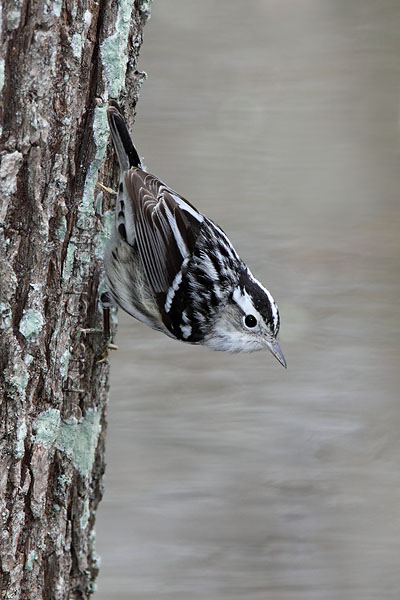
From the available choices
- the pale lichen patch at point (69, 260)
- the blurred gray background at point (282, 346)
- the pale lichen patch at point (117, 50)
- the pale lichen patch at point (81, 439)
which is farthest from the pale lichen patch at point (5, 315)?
the blurred gray background at point (282, 346)

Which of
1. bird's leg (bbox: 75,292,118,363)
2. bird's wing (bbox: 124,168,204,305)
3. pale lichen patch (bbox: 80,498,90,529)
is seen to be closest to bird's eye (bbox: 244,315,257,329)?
bird's wing (bbox: 124,168,204,305)

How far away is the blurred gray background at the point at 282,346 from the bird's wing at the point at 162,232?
1.72 metres

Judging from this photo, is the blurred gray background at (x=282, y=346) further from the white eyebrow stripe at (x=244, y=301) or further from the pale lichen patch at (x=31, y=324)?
the pale lichen patch at (x=31, y=324)

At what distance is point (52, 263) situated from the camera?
9.11 ft

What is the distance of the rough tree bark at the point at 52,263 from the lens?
252 centimetres

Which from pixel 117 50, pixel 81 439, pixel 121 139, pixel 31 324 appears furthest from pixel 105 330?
pixel 117 50

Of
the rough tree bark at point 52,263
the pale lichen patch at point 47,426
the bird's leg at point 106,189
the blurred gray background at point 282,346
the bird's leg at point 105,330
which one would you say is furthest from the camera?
the blurred gray background at point 282,346

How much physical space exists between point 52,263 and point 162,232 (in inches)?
33.4

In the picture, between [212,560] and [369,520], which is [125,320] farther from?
[369,520]

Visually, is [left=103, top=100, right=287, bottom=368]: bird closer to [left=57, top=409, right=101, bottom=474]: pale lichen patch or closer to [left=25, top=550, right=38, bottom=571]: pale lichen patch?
[left=57, top=409, right=101, bottom=474]: pale lichen patch

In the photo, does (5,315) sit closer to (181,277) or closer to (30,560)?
(30,560)

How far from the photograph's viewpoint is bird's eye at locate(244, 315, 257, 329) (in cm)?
374

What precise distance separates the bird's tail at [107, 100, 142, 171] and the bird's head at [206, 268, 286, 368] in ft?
2.73

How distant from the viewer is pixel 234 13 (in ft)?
20.4
